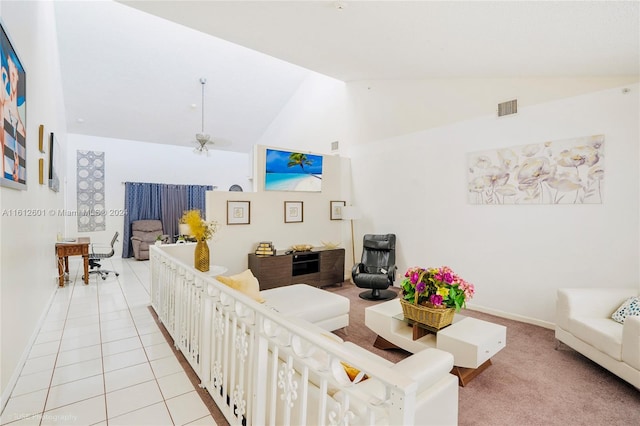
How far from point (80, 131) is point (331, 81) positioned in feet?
20.7

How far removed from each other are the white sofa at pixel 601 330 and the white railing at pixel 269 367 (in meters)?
2.10

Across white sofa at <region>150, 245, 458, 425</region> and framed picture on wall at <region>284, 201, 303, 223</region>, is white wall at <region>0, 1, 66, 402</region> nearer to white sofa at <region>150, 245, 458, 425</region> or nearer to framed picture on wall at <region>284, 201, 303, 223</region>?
white sofa at <region>150, 245, 458, 425</region>

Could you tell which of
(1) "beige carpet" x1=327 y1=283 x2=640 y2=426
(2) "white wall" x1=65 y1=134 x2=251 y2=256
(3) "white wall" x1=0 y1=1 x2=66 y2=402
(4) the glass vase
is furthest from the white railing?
(2) "white wall" x1=65 y1=134 x2=251 y2=256

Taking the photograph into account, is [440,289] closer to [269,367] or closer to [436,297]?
[436,297]

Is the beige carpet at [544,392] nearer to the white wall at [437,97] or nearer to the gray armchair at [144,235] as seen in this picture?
the white wall at [437,97]

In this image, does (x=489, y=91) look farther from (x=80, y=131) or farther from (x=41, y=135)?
(x=80, y=131)

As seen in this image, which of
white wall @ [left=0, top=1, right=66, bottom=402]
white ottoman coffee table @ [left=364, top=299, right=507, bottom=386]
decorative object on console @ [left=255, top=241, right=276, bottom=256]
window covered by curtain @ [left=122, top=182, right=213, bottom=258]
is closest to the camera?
white wall @ [left=0, top=1, right=66, bottom=402]

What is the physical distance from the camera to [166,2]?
10.2 ft

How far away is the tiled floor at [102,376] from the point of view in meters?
1.84

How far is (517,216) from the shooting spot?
3691 mm

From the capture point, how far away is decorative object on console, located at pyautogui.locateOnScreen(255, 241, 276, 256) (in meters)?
4.70

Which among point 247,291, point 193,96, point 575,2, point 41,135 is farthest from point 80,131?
point 575,2

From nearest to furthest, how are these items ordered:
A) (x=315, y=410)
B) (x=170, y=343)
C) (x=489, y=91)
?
(x=315, y=410)
(x=170, y=343)
(x=489, y=91)

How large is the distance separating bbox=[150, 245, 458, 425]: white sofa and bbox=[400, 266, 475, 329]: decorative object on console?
99 centimetres
